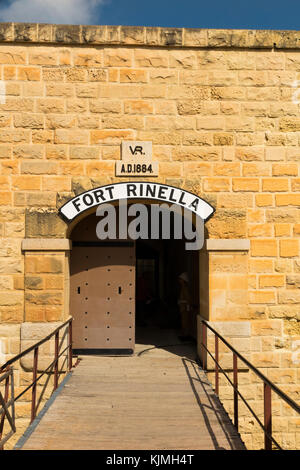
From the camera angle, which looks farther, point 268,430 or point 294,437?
point 294,437

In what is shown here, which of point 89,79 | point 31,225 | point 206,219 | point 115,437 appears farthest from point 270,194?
point 115,437

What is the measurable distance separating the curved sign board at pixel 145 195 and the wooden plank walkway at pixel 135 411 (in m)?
2.70

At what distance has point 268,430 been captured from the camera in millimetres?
3930

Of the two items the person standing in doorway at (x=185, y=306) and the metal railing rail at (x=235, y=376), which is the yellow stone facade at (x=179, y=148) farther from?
the person standing in doorway at (x=185, y=306)

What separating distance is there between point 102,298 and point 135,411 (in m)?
2.74

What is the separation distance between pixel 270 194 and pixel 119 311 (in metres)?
3.56

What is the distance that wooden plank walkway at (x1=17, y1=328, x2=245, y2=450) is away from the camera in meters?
4.45

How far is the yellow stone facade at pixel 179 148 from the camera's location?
6.84m

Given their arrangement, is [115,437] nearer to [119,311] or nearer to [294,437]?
[119,311]

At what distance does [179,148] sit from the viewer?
702 cm

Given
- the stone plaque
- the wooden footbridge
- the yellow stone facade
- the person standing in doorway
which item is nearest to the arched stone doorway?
the wooden footbridge

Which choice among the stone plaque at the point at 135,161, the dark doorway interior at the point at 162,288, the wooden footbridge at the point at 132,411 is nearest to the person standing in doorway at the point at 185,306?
the dark doorway interior at the point at 162,288

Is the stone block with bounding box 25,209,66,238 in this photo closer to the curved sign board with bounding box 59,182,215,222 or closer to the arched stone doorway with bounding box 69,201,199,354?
the curved sign board with bounding box 59,182,215,222

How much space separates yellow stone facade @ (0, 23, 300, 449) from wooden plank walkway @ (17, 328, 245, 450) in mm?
1110
